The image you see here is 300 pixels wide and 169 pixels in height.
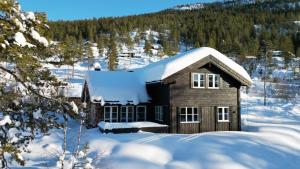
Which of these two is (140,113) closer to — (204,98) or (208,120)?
(204,98)

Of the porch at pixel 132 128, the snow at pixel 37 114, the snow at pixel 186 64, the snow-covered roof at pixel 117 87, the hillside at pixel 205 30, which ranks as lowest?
the porch at pixel 132 128

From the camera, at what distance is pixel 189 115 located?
2578cm

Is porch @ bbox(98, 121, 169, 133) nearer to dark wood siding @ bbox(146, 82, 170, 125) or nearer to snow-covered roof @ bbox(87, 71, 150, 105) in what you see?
dark wood siding @ bbox(146, 82, 170, 125)

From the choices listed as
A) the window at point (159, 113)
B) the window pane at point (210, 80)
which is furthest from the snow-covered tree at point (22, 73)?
the window pane at point (210, 80)

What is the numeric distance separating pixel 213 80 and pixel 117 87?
23.0 ft

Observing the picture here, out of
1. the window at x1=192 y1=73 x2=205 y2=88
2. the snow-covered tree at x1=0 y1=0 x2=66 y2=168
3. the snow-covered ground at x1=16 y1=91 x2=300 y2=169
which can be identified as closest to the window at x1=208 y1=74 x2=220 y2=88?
the window at x1=192 y1=73 x2=205 y2=88

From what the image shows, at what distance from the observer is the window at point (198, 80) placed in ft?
84.8

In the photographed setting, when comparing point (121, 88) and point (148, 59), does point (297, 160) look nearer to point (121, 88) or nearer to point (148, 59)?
point (121, 88)

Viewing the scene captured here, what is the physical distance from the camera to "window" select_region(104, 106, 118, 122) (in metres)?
26.6

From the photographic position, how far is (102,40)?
108125mm

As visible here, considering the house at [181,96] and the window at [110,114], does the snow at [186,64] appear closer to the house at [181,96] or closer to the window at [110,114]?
the house at [181,96]

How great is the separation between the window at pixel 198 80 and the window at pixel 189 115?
1619 mm

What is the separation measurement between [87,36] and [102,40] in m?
24.6

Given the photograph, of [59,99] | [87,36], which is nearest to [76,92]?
[59,99]
